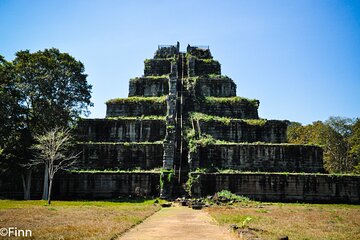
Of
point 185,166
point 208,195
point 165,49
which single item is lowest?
point 208,195

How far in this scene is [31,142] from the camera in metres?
27.7

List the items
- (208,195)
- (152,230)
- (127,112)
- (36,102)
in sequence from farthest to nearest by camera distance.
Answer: (127,112) → (36,102) → (208,195) → (152,230)

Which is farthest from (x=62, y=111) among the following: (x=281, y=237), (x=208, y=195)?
(x=281, y=237)

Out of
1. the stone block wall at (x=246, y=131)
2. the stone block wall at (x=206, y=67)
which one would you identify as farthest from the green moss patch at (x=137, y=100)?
the stone block wall at (x=206, y=67)

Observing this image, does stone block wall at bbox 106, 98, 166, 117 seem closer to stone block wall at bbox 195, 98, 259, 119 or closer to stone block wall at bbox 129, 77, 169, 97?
stone block wall at bbox 129, 77, 169, 97

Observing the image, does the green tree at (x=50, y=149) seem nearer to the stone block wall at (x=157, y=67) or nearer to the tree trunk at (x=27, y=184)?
the tree trunk at (x=27, y=184)

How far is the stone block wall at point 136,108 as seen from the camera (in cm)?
3553

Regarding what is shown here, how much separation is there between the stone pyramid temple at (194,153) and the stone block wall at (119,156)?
0.09 m

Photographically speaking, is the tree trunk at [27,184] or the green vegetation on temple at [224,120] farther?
the green vegetation on temple at [224,120]

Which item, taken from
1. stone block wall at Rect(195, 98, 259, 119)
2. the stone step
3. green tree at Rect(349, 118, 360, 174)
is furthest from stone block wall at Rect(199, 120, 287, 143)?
green tree at Rect(349, 118, 360, 174)

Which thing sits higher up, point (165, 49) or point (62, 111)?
point (165, 49)

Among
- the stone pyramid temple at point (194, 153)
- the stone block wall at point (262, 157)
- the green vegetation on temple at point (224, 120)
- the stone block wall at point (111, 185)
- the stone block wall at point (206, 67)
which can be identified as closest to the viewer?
the stone pyramid temple at point (194, 153)

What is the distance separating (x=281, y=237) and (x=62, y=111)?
2436 cm

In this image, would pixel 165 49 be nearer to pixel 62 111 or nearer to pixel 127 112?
pixel 127 112
